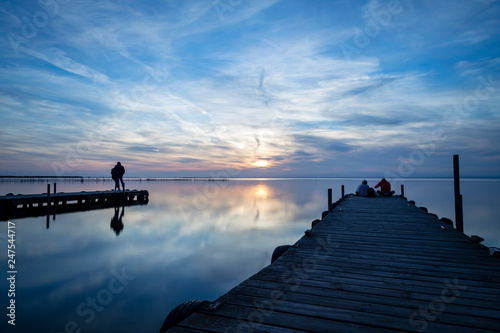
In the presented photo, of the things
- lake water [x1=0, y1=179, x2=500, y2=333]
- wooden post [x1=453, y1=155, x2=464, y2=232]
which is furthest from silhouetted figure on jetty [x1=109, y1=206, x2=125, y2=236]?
wooden post [x1=453, y1=155, x2=464, y2=232]

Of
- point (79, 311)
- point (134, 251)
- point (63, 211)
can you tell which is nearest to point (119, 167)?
point (63, 211)

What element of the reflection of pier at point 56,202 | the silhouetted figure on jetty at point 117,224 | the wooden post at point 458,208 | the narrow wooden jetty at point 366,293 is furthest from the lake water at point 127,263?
the wooden post at point 458,208

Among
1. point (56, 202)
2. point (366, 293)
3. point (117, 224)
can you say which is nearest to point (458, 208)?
point (366, 293)

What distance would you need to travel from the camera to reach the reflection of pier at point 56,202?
16453 mm

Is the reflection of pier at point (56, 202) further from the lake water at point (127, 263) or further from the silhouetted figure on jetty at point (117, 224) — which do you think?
the silhouetted figure on jetty at point (117, 224)

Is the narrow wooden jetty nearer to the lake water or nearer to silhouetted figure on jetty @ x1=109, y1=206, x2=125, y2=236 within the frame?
the lake water

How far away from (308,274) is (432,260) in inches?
104

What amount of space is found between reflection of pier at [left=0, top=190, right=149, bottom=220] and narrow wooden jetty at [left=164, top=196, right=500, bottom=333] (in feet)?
62.2

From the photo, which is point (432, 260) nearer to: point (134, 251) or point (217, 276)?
point (217, 276)

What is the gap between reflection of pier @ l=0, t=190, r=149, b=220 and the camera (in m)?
16.5

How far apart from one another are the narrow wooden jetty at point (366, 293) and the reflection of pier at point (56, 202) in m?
18.9

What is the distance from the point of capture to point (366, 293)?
11.3ft

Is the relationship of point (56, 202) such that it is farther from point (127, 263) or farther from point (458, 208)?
point (458, 208)

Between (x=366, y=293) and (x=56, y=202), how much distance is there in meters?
23.1
